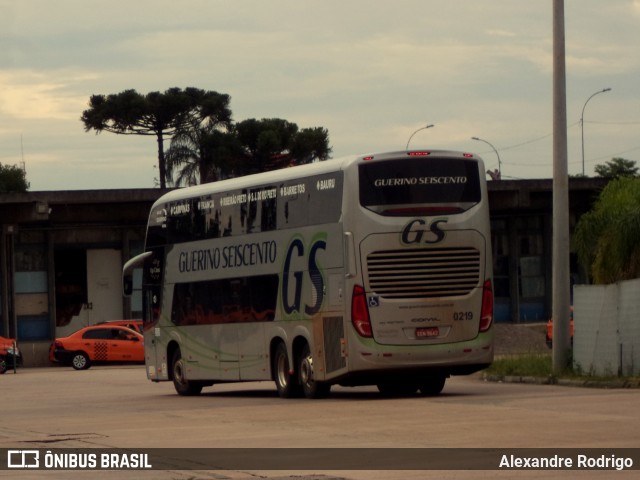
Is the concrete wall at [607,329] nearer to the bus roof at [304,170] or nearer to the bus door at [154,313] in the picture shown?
the bus roof at [304,170]

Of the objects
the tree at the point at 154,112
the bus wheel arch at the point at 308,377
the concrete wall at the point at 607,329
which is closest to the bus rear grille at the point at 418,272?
the bus wheel arch at the point at 308,377

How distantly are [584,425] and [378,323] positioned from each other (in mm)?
7136

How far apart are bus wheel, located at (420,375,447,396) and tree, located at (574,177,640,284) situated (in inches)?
261

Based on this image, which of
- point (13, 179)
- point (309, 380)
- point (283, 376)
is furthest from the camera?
point (13, 179)

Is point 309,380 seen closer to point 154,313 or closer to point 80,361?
point 154,313

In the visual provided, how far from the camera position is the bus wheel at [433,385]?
2624cm

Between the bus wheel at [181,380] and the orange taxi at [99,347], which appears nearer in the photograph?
the bus wheel at [181,380]

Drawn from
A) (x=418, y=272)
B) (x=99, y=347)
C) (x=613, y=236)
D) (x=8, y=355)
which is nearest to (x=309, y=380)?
(x=418, y=272)

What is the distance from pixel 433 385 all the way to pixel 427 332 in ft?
7.36

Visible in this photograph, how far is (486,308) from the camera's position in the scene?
2503 cm

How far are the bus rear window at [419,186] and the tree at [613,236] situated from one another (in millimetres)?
7266

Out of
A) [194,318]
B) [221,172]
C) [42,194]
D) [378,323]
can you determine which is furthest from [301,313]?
[221,172]

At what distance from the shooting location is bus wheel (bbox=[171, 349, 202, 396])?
30391mm

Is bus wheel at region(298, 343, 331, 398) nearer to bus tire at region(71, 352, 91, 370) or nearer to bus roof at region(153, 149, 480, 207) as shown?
bus roof at region(153, 149, 480, 207)
